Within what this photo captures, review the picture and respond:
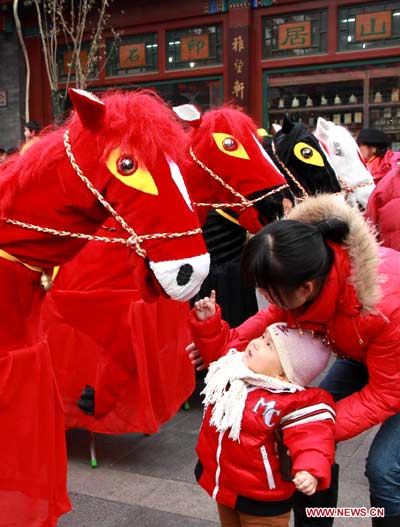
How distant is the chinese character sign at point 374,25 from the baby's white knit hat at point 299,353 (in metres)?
7.36

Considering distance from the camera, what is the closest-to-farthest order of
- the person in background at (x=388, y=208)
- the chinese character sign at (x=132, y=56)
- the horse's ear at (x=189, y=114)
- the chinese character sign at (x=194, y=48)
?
the horse's ear at (x=189, y=114) < the person in background at (x=388, y=208) < the chinese character sign at (x=194, y=48) < the chinese character sign at (x=132, y=56)

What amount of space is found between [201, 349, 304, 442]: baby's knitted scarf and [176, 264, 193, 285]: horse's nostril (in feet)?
1.52

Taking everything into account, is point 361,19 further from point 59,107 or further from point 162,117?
point 162,117

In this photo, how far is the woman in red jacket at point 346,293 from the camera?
1940 mm

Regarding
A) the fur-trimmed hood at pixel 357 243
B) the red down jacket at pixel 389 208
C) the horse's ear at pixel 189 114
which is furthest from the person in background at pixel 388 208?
the fur-trimmed hood at pixel 357 243

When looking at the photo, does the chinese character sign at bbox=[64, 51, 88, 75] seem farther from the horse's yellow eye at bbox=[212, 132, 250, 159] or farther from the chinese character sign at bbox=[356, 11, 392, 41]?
the horse's yellow eye at bbox=[212, 132, 250, 159]

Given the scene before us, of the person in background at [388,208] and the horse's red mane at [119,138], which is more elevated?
the horse's red mane at [119,138]

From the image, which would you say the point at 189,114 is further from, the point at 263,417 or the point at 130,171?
the point at 263,417

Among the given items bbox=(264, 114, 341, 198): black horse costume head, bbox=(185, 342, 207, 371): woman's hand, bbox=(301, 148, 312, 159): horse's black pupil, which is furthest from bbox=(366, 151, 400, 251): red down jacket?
bbox=(185, 342, 207, 371): woman's hand

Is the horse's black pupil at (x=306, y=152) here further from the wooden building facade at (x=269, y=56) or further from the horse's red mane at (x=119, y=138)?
the wooden building facade at (x=269, y=56)

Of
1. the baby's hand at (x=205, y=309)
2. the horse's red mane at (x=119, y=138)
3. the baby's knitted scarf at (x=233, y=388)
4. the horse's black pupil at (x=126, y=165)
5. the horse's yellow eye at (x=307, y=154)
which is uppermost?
the horse's red mane at (x=119, y=138)

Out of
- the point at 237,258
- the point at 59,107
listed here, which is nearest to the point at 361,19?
the point at 59,107

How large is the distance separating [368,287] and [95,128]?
980 mm

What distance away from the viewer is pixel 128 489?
3.28 meters
